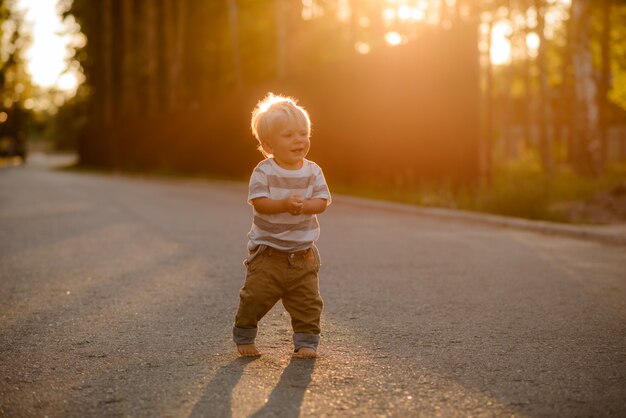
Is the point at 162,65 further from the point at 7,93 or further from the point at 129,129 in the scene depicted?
the point at 7,93

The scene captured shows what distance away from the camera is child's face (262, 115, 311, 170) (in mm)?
4379

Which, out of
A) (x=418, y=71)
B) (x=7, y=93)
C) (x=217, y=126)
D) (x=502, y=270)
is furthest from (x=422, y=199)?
(x=7, y=93)

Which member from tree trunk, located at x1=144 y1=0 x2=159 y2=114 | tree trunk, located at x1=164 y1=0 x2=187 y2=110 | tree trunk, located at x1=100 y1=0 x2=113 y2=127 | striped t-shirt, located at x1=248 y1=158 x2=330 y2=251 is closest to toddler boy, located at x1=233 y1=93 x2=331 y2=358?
striped t-shirt, located at x1=248 y1=158 x2=330 y2=251

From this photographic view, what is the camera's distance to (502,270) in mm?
7746

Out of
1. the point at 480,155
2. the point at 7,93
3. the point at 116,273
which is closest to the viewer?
the point at 116,273

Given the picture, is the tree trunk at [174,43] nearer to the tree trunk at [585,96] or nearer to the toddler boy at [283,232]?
the tree trunk at [585,96]

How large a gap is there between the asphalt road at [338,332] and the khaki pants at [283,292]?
0.16m

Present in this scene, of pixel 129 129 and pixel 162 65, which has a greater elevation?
pixel 162 65

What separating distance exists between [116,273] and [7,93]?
70369mm

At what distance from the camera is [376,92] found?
1786 centimetres

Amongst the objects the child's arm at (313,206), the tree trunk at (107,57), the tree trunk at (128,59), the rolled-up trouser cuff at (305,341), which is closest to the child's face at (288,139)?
the child's arm at (313,206)

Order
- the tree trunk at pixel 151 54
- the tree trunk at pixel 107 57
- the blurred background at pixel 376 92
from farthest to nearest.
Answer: the tree trunk at pixel 107 57 < the tree trunk at pixel 151 54 < the blurred background at pixel 376 92

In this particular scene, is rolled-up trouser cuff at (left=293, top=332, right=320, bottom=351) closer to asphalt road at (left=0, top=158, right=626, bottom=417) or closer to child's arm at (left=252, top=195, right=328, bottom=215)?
asphalt road at (left=0, top=158, right=626, bottom=417)

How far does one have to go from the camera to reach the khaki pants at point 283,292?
174 inches
